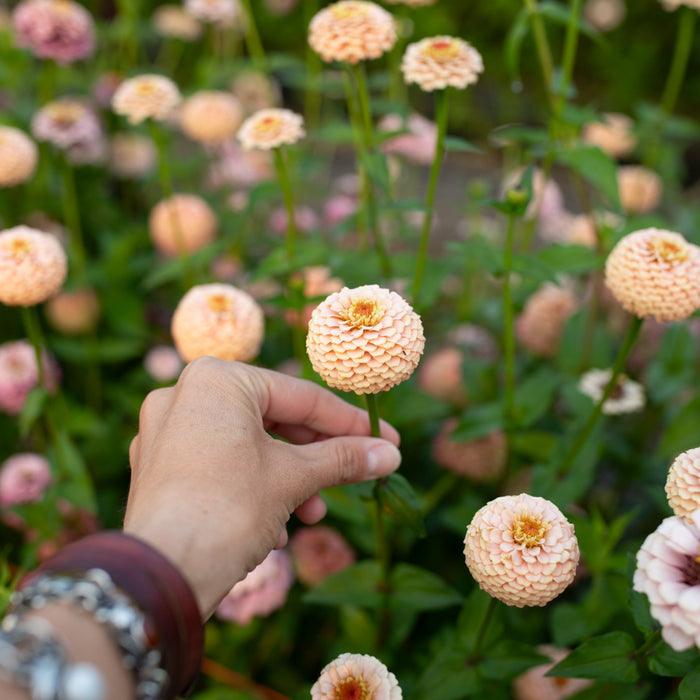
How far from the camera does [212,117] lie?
1.75 meters

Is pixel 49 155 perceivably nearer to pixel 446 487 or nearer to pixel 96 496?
pixel 96 496

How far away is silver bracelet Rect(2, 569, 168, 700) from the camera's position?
0.56 metres

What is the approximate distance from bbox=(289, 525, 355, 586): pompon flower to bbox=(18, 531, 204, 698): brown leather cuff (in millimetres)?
717

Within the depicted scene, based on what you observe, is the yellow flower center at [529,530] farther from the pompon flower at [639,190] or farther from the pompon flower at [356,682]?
the pompon flower at [639,190]

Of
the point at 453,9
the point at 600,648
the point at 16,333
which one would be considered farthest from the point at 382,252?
the point at 453,9

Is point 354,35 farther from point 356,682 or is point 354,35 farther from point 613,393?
point 356,682

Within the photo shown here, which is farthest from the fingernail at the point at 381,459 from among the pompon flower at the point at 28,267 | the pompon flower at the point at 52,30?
the pompon flower at the point at 52,30

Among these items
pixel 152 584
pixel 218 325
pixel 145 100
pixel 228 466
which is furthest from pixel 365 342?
pixel 145 100

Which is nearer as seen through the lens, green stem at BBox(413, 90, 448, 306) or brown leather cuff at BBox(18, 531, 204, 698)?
brown leather cuff at BBox(18, 531, 204, 698)

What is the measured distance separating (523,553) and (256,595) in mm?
660

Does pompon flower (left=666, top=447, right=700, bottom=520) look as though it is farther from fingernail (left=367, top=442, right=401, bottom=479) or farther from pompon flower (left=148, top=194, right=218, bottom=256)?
pompon flower (left=148, top=194, right=218, bottom=256)

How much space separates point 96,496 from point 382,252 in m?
0.88

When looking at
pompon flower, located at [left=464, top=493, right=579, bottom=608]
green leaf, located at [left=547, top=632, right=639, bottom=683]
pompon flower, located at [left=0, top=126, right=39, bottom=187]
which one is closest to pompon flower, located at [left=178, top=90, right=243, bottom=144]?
pompon flower, located at [left=0, top=126, right=39, bottom=187]

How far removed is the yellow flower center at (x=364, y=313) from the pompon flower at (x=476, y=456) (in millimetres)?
646
